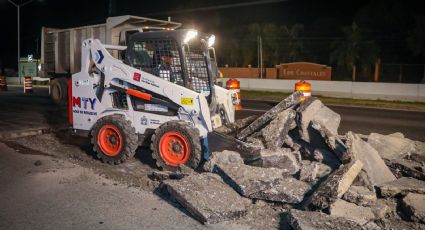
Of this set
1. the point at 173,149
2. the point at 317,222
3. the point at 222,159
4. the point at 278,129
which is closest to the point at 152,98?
the point at 173,149

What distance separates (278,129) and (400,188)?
2.09 metres

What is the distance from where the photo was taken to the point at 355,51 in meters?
35.9

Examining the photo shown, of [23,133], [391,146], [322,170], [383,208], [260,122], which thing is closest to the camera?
[383,208]

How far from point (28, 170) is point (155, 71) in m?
2.71

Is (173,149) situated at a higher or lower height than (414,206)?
higher

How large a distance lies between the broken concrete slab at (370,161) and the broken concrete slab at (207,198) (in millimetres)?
2143

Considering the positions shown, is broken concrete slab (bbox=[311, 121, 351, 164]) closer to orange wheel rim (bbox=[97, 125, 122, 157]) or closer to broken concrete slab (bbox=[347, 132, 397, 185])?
broken concrete slab (bbox=[347, 132, 397, 185])

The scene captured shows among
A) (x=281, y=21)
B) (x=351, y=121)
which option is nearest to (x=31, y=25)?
(x=281, y=21)

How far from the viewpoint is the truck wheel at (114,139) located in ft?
25.2

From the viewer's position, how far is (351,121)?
44.8 feet

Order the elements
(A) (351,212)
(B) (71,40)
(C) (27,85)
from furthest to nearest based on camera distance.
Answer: (C) (27,85) → (B) (71,40) → (A) (351,212)

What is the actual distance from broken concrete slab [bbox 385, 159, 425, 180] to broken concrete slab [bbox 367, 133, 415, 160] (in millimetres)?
371

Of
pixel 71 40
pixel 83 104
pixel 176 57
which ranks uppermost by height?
pixel 71 40

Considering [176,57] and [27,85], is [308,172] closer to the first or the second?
[176,57]
